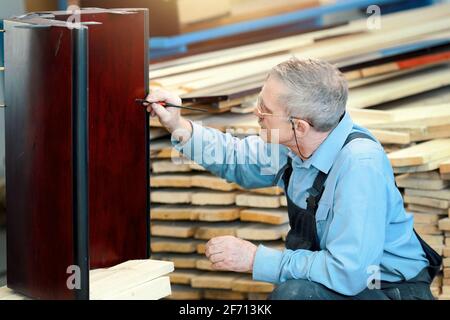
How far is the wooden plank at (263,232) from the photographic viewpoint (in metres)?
4.21

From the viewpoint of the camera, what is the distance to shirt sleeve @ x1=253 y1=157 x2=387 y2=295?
2.87 metres

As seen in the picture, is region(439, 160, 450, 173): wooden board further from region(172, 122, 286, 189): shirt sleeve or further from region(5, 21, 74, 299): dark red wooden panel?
region(5, 21, 74, 299): dark red wooden panel

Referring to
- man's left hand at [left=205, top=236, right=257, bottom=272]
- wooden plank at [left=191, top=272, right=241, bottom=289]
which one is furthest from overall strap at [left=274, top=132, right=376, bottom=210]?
wooden plank at [left=191, top=272, right=241, bottom=289]

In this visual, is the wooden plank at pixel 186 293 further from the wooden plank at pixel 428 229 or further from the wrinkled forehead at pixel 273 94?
the wrinkled forehead at pixel 273 94

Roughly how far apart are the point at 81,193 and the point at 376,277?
1.14 metres

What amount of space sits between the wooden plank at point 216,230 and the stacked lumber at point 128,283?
1.34 metres

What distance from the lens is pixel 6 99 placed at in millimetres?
2799

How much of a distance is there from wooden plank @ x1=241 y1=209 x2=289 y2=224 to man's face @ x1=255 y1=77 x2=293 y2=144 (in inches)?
42.4

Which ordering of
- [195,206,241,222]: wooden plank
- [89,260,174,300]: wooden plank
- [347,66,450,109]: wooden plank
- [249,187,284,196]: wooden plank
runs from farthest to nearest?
[347,66,450,109]: wooden plank < [195,206,241,222]: wooden plank < [249,187,284,196]: wooden plank < [89,260,174,300]: wooden plank

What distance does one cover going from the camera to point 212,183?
14.2 ft

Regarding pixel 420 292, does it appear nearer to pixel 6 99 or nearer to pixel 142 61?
pixel 142 61

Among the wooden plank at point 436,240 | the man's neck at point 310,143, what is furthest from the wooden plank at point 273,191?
the man's neck at point 310,143
